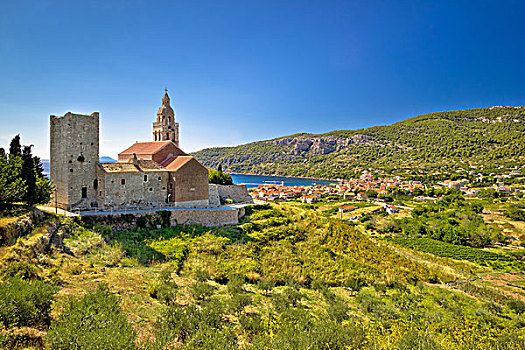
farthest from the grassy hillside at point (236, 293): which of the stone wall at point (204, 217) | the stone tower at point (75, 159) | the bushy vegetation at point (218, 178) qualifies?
the bushy vegetation at point (218, 178)

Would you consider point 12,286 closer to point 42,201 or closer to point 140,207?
point 42,201

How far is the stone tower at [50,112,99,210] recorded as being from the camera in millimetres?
20375

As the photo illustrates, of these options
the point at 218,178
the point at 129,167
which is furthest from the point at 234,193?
the point at 129,167

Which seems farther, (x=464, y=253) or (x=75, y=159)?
(x=464, y=253)

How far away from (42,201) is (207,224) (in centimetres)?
1138

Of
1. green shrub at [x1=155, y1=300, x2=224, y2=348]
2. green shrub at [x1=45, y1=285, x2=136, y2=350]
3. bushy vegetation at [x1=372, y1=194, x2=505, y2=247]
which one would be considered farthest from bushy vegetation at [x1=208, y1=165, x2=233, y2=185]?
bushy vegetation at [x1=372, y1=194, x2=505, y2=247]

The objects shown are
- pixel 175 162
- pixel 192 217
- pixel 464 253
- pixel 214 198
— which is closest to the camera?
pixel 192 217

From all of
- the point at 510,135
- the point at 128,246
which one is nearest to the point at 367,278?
the point at 128,246

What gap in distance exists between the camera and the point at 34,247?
37.6 ft

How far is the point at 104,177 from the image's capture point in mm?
21156

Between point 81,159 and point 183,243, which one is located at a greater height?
point 81,159

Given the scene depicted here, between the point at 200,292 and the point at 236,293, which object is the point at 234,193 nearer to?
the point at 236,293

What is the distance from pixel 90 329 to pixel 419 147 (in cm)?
16558

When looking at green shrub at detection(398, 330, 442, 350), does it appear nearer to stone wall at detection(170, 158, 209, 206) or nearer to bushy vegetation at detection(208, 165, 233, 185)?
stone wall at detection(170, 158, 209, 206)
